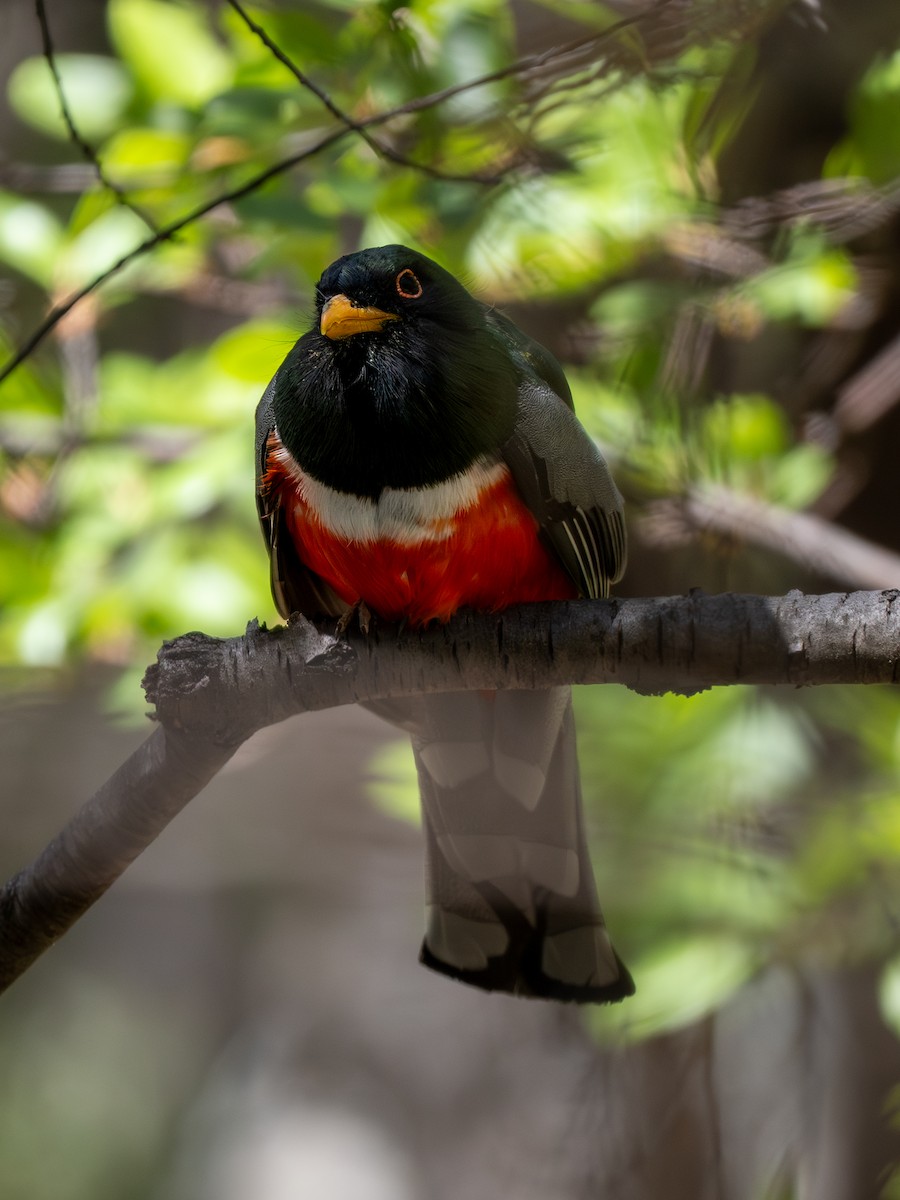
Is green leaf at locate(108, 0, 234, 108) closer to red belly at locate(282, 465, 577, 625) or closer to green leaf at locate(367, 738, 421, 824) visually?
red belly at locate(282, 465, 577, 625)

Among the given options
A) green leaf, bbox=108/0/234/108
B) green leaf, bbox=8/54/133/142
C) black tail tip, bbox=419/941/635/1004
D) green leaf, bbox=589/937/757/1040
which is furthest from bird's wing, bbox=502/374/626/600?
green leaf, bbox=8/54/133/142

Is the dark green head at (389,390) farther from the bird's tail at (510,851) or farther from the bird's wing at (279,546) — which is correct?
the bird's tail at (510,851)

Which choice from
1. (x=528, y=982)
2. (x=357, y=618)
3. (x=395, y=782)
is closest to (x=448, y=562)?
(x=357, y=618)

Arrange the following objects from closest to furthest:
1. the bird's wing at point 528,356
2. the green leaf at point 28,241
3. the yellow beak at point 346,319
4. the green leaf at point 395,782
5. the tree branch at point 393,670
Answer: the tree branch at point 393,670, the yellow beak at point 346,319, the bird's wing at point 528,356, the green leaf at point 395,782, the green leaf at point 28,241

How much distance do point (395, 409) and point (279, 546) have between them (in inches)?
16.3

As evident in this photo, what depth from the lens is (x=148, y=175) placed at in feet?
12.0

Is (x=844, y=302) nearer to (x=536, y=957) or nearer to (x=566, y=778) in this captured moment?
(x=566, y=778)

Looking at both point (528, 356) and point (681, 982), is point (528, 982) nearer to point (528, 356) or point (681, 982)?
point (681, 982)

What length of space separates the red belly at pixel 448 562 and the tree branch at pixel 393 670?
156 millimetres

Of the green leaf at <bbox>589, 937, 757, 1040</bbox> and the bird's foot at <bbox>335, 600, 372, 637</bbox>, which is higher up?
the bird's foot at <bbox>335, 600, 372, 637</bbox>

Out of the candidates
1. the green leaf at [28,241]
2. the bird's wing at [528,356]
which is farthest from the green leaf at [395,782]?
the green leaf at [28,241]

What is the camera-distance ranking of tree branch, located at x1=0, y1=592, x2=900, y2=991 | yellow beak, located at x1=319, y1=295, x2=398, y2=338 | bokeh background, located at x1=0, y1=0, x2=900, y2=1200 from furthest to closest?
1. bokeh background, located at x1=0, y1=0, x2=900, y2=1200
2. yellow beak, located at x1=319, y1=295, x2=398, y2=338
3. tree branch, located at x1=0, y1=592, x2=900, y2=991

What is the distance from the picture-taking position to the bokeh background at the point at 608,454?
3049mm

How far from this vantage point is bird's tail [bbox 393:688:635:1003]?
2.68 m
